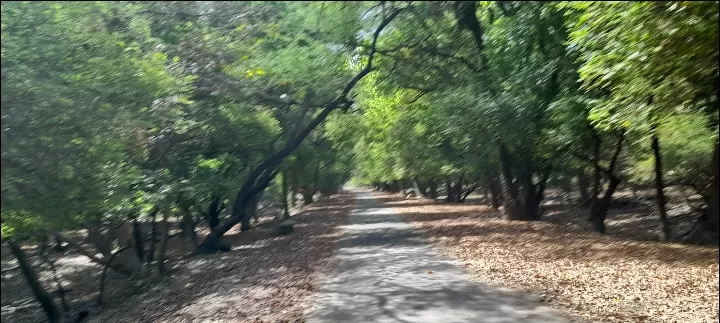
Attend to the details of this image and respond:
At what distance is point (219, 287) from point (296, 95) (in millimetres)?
10175

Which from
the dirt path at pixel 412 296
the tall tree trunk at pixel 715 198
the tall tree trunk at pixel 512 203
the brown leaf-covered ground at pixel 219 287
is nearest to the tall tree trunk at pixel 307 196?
the brown leaf-covered ground at pixel 219 287

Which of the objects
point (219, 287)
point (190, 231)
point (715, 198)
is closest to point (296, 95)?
point (219, 287)

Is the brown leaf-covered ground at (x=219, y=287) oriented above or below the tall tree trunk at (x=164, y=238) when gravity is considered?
below

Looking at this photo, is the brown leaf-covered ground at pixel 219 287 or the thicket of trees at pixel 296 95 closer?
the thicket of trees at pixel 296 95

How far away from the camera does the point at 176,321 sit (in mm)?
10164

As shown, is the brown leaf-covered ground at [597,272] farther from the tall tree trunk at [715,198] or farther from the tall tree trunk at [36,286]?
the tall tree trunk at [36,286]

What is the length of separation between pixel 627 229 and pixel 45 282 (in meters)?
24.2

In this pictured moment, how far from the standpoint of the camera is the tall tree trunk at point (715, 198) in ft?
49.4

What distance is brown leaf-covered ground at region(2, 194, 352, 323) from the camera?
1046 cm

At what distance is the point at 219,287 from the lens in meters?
13.8

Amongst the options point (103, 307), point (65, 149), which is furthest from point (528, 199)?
point (65, 149)

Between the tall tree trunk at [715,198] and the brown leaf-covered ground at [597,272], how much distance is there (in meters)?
2.05

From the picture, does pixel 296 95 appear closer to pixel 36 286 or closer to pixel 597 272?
pixel 36 286

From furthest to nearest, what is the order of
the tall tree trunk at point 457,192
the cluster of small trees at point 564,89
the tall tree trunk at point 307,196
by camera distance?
the tall tree trunk at point 307,196 < the tall tree trunk at point 457,192 < the cluster of small trees at point 564,89
